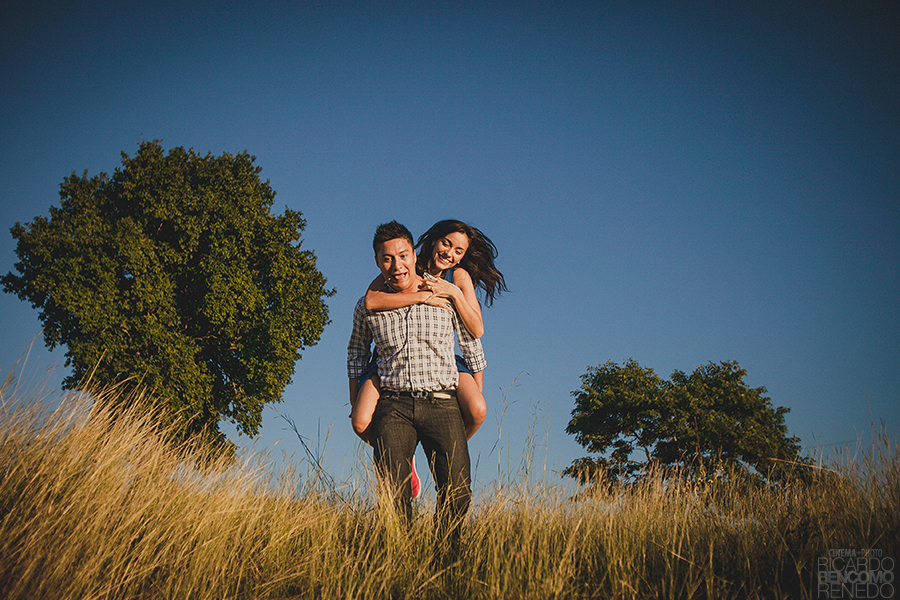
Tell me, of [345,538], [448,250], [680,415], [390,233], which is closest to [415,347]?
[390,233]

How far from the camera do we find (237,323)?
1328cm

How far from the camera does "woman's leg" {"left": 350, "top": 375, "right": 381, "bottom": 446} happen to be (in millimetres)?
3285

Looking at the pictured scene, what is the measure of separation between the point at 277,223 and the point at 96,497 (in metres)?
12.4

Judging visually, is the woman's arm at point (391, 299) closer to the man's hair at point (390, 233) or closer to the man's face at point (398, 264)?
the man's face at point (398, 264)

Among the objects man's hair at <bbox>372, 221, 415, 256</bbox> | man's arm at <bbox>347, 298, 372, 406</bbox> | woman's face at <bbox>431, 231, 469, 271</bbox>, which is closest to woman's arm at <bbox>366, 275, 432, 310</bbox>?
man's arm at <bbox>347, 298, 372, 406</bbox>

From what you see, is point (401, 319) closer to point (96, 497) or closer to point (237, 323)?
point (96, 497)

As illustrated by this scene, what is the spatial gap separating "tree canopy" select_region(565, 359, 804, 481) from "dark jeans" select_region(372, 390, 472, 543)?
20.3 meters

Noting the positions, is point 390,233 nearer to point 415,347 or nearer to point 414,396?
point 415,347

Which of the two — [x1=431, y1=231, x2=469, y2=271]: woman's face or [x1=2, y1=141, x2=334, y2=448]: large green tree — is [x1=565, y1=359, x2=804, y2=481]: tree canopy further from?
[x1=431, y1=231, x2=469, y2=271]: woman's face

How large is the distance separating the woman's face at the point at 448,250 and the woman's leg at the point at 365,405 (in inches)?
44.6

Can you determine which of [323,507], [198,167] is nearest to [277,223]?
[198,167]

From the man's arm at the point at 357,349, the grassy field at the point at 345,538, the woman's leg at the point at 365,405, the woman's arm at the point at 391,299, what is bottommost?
the grassy field at the point at 345,538

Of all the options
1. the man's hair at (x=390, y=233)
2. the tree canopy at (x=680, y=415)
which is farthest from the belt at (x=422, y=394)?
the tree canopy at (x=680, y=415)

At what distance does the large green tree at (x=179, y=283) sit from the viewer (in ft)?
38.7
